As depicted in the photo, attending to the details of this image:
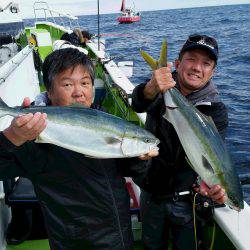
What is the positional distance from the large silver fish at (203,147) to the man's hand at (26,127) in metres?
1.00

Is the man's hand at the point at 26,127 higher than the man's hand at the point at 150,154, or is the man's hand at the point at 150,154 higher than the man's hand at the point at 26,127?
the man's hand at the point at 26,127

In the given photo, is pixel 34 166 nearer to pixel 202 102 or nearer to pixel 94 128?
pixel 94 128

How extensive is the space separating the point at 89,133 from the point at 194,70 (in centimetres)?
125

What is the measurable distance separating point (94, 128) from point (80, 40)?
8.69m

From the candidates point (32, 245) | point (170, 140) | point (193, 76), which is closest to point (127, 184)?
point (32, 245)

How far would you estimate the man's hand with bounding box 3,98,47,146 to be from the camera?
177 centimetres

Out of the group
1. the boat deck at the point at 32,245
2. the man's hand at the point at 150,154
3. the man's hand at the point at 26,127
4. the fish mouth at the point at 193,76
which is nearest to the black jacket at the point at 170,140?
the fish mouth at the point at 193,76

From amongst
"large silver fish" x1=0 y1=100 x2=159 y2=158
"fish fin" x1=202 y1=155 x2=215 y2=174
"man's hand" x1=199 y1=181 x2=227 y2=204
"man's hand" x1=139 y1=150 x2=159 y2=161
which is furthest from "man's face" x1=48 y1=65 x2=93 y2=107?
"man's hand" x1=199 y1=181 x2=227 y2=204

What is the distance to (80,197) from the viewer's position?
2.24m

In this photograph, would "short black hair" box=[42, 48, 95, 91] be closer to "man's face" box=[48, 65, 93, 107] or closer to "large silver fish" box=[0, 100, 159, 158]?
"man's face" box=[48, 65, 93, 107]

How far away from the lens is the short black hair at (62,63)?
228 cm

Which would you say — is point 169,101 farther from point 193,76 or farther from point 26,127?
point 26,127

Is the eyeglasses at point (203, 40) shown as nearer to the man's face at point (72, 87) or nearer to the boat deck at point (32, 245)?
the man's face at point (72, 87)

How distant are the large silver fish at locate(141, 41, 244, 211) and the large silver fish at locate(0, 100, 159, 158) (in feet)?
1.53
